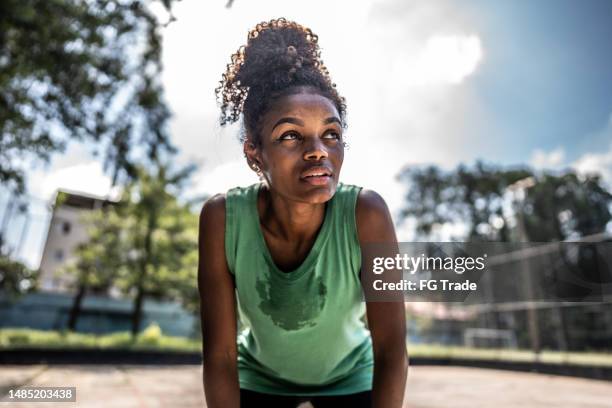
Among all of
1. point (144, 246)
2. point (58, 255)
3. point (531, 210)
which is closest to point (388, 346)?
point (144, 246)

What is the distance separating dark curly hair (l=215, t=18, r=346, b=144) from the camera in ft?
4.93

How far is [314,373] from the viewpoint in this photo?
5.62 feet

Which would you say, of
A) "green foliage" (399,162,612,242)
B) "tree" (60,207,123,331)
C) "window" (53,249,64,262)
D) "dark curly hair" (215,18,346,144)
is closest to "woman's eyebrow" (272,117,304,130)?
"dark curly hair" (215,18,346,144)

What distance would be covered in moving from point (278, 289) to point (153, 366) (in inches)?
308

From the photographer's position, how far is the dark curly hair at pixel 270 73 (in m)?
1.50

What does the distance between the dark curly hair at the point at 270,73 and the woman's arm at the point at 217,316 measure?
0.37m

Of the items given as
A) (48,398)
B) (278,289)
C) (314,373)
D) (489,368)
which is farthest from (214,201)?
(489,368)

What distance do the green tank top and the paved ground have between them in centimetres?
290

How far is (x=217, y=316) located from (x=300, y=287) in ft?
→ 0.99

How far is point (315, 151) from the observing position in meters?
1.35

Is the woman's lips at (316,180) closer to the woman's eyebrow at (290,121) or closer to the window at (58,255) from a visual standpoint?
the woman's eyebrow at (290,121)

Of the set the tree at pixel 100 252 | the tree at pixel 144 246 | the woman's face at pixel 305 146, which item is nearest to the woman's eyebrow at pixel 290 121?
the woman's face at pixel 305 146

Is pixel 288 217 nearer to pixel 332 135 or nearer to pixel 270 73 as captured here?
pixel 332 135

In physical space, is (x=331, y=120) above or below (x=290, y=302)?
above
